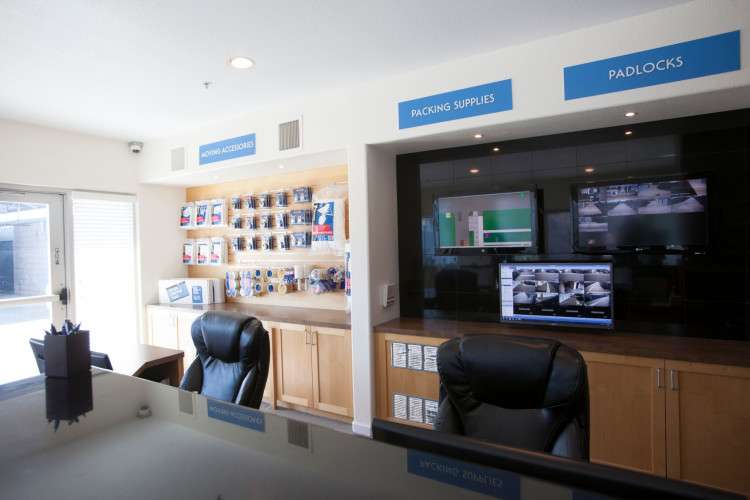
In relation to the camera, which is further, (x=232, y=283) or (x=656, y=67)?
(x=232, y=283)

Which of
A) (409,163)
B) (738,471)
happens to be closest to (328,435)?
(738,471)

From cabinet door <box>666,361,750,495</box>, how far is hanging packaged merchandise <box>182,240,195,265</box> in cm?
503

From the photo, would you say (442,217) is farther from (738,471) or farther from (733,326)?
(738,471)

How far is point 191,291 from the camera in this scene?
5.07 metres

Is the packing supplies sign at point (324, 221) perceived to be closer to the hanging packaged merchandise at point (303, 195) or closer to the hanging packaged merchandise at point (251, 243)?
the hanging packaged merchandise at point (303, 195)

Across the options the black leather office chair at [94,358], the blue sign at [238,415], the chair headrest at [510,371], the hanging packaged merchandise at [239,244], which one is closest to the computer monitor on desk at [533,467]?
the blue sign at [238,415]

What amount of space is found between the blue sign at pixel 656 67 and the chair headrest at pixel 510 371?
1.77 meters

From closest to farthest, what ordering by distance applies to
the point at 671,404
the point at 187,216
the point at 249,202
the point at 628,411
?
1. the point at 671,404
2. the point at 628,411
3. the point at 249,202
4. the point at 187,216

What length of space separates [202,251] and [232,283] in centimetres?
66

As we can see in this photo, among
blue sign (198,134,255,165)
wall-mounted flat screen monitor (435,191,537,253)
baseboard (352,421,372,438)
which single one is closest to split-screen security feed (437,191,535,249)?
wall-mounted flat screen monitor (435,191,537,253)

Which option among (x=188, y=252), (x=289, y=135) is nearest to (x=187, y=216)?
(x=188, y=252)

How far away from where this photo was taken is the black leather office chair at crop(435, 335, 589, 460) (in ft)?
5.02

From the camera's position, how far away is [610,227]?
302cm

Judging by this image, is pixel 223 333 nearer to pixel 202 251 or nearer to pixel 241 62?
pixel 241 62
